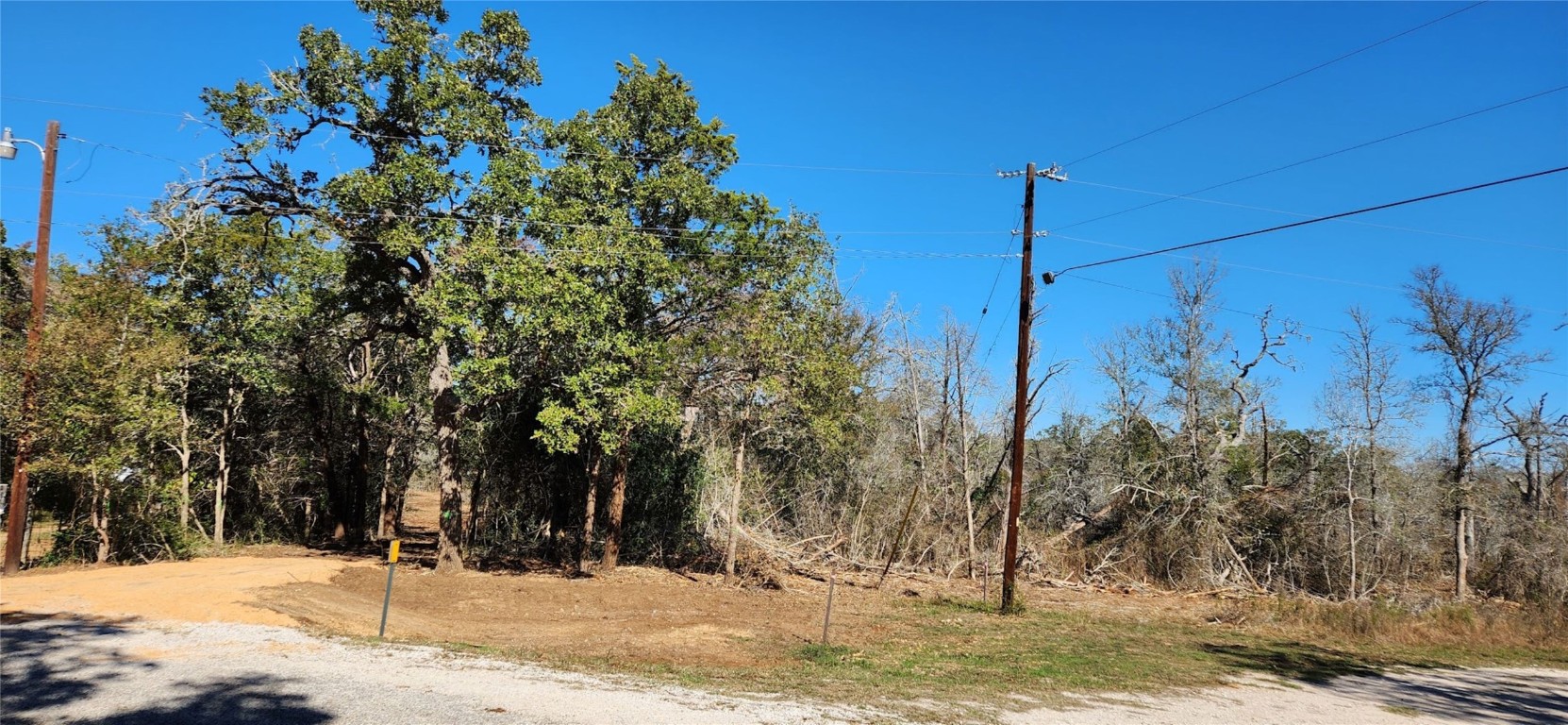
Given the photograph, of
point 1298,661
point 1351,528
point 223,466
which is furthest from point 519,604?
point 1351,528

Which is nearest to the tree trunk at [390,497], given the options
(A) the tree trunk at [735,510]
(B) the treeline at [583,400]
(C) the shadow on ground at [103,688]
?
(B) the treeline at [583,400]

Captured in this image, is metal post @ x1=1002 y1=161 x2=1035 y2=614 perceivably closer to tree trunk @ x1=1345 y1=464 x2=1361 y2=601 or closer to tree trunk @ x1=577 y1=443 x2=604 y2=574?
tree trunk @ x1=577 y1=443 x2=604 y2=574

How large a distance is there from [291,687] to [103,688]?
140 centimetres

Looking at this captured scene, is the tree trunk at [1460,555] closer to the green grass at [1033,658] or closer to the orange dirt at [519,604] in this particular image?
the green grass at [1033,658]

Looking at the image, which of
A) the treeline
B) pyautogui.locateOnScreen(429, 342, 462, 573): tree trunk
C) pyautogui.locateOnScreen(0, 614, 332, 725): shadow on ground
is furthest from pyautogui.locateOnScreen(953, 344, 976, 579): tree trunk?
pyautogui.locateOnScreen(0, 614, 332, 725): shadow on ground

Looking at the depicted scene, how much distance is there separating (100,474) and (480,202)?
8596 millimetres

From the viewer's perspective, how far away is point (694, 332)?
691 inches

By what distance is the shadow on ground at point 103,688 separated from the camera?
6.01m

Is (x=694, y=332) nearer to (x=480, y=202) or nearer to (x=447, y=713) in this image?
(x=480, y=202)

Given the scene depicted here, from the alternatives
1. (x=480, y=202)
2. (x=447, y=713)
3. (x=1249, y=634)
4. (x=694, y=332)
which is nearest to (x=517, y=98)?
(x=480, y=202)

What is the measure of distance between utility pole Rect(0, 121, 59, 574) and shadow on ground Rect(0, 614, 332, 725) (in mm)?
6529

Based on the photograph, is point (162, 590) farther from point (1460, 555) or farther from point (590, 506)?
point (1460, 555)

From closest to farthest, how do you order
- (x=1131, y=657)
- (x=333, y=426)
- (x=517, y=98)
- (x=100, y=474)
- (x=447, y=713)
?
(x=447, y=713) → (x=1131, y=657) → (x=100, y=474) → (x=517, y=98) → (x=333, y=426)

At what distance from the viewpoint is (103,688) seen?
22.0 ft
